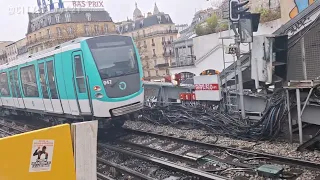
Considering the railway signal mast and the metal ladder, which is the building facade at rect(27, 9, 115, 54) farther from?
the railway signal mast

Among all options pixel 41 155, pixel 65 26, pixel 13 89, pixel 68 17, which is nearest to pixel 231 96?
pixel 41 155

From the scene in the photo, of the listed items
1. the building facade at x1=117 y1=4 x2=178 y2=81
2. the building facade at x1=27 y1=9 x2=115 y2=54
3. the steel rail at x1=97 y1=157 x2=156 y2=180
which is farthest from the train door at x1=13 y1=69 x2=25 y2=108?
the building facade at x1=117 y1=4 x2=178 y2=81

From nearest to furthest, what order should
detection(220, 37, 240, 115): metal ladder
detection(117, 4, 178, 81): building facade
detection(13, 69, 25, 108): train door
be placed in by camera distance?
detection(220, 37, 240, 115): metal ladder < detection(13, 69, 25, 108): train door < detection(117, 4, 178, 81): building facade

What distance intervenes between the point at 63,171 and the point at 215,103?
8758 millimetres

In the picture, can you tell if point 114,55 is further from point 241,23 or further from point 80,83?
point 241,23

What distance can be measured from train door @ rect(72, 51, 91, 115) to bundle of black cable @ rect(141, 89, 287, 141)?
11.1ft

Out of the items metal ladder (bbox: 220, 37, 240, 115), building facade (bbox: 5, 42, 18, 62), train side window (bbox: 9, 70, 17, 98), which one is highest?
building facade (bbox: 5, 42, 18, 62)

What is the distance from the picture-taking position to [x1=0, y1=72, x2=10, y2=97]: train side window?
633 inches

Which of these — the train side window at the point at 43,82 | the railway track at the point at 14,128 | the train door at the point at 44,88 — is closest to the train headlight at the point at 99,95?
the train door at the point at 44,88

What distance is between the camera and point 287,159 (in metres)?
6.53

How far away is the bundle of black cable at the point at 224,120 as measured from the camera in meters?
8.09

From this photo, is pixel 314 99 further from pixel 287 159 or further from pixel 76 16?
pixel 76 16

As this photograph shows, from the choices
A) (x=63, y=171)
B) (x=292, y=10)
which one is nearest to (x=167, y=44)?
(x=292, y=10)

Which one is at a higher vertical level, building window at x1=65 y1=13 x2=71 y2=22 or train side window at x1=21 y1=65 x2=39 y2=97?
building window at x1=65 y1=13 x2=71 y2=22
